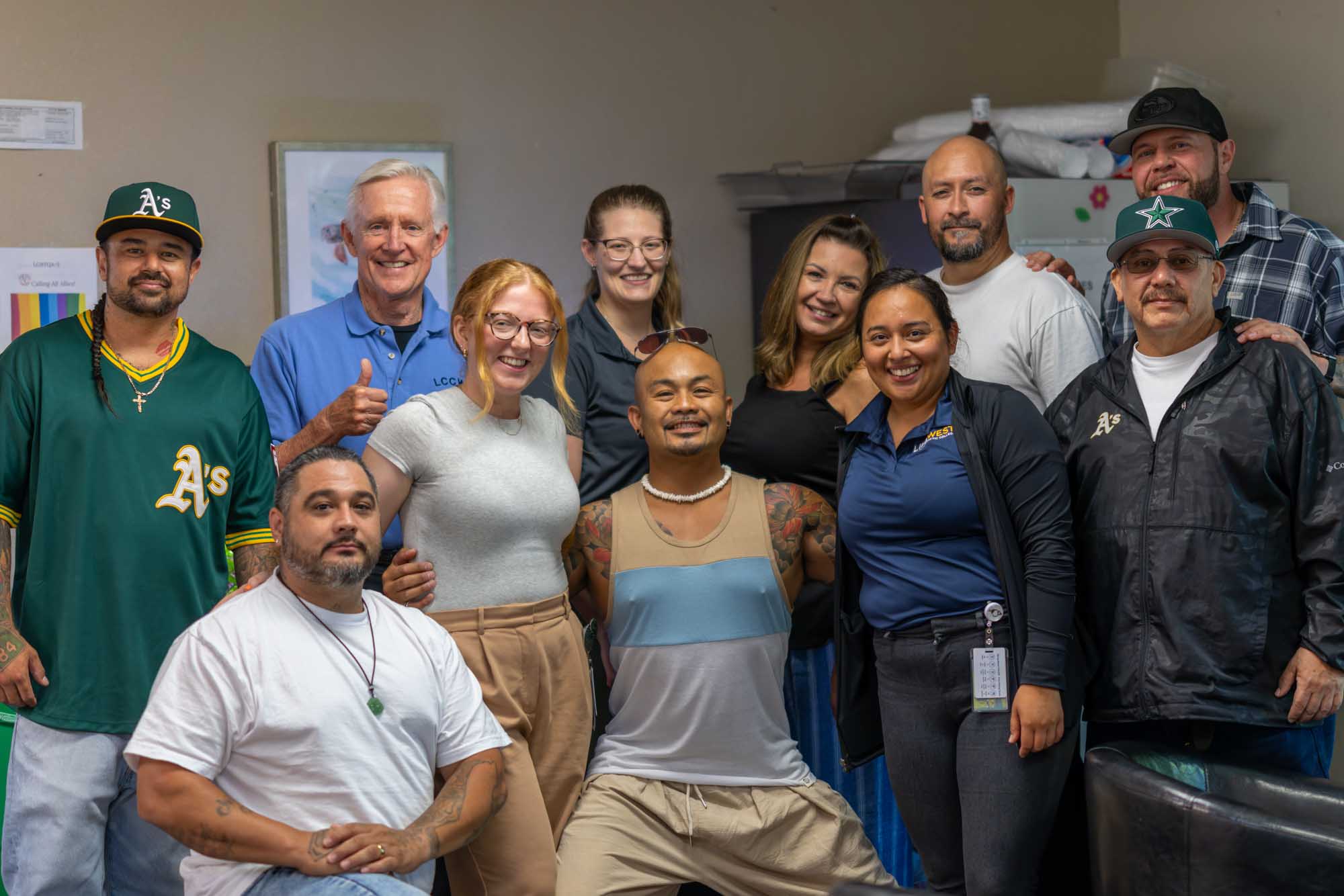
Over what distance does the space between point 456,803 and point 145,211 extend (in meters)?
1.20

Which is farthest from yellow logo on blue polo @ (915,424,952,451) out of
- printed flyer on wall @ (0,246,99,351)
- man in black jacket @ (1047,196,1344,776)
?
printed flyer on wall @ (0,246,99,351)

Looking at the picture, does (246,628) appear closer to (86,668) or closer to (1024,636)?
(86,668)

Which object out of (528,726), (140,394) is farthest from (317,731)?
(140,394)

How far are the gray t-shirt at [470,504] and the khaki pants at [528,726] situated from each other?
0.16 ft

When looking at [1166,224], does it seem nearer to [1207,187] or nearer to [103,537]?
[1207,187]

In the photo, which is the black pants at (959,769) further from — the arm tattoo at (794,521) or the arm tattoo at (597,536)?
the arm tattoo at (597,536)

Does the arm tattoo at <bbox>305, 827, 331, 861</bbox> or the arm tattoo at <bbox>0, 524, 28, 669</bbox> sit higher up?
the arm tattoo at <bbox>0, 524, 28, 669</bbox>

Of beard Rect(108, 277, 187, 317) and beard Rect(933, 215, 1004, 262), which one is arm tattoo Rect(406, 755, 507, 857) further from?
beard Rect(933, 215, 1004, 262)

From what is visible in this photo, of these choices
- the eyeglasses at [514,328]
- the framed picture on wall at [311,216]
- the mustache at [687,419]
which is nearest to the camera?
the eyeglasses at [514,328]

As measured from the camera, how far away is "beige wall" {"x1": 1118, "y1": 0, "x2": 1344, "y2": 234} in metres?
4.39

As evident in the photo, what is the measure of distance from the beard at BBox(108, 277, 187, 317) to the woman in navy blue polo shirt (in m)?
1.29

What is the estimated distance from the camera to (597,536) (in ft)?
9.52

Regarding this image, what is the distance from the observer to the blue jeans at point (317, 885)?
7.29 ft

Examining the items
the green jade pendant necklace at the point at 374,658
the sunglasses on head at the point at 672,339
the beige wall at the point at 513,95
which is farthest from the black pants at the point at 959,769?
the beige wall at the point at 513,95
